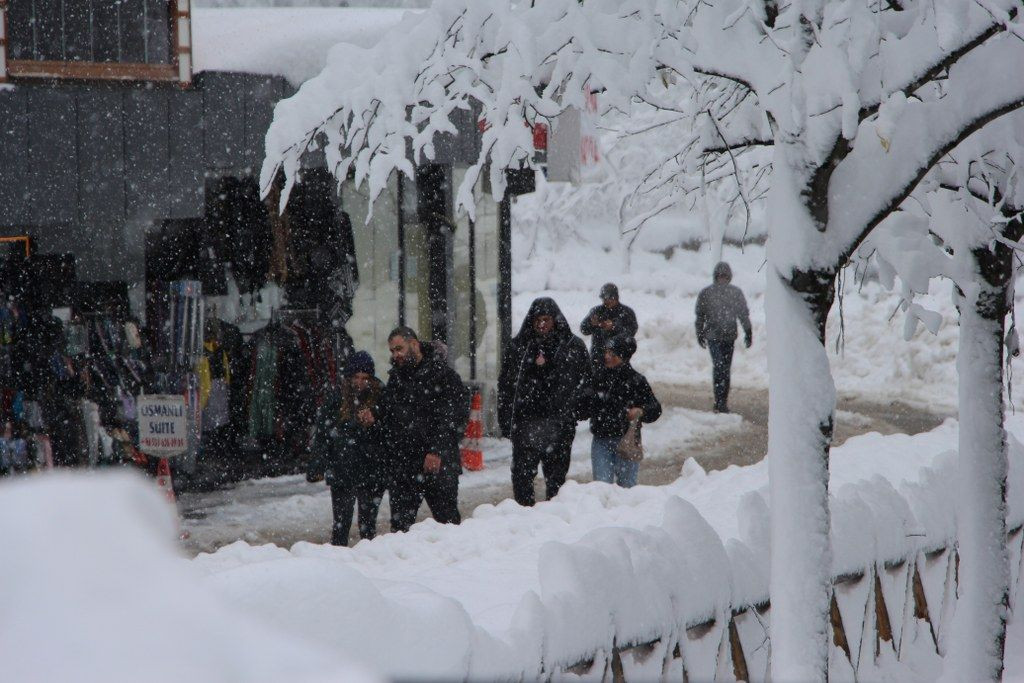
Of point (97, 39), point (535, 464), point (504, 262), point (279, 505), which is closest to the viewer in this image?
point (535, 464)

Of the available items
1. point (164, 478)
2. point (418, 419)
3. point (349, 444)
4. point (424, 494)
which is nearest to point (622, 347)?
point (418, 419)

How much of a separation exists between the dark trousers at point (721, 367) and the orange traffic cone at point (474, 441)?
414cm

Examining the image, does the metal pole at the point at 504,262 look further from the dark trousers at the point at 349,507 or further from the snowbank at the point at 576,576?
the snowbank at the point at 576,576

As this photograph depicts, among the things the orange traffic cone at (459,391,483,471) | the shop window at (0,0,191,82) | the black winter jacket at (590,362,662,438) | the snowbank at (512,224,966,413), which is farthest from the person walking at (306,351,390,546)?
the shop window at (0,0,191,82)

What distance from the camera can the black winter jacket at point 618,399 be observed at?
767 centimetres

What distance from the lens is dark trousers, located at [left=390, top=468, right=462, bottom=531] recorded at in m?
6.82

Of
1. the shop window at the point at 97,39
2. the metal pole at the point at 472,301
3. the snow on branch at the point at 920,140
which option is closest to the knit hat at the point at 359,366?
the shop window at the point at 97,39

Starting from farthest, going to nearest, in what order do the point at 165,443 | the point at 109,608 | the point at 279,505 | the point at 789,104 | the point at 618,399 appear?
1. the point at 279,505
2. the point at 165,443
3. the point at 618,399
4. the point at 789,104
5. the point at 109,608

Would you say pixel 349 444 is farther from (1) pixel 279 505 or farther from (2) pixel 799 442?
(2) pixel 799 442

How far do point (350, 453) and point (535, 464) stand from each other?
1621mm

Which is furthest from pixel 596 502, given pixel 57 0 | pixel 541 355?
pixel 57 0

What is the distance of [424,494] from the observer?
691cm

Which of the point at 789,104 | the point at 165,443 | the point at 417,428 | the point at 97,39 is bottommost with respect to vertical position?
the point at 165,443

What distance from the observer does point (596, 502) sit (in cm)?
673
